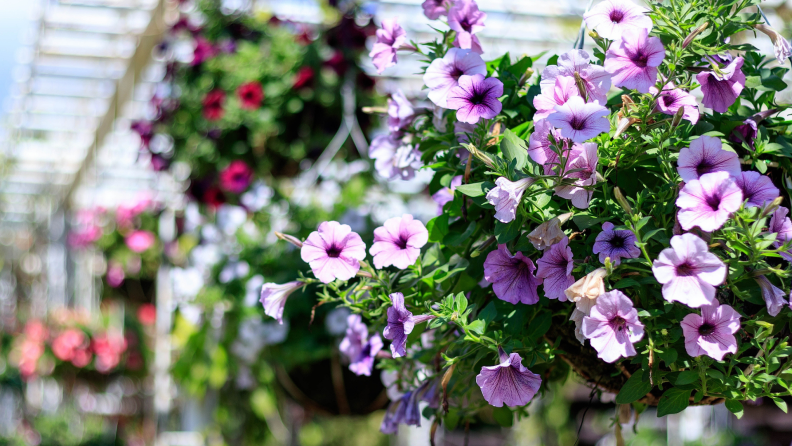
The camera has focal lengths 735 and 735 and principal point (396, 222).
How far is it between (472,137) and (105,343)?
155 inches

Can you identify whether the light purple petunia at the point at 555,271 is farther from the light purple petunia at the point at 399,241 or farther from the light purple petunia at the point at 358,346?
the light purple petunia at the point at 358,346

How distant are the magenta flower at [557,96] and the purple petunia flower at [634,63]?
35 millimetres

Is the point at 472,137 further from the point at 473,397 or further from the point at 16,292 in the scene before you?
the point at 16,292

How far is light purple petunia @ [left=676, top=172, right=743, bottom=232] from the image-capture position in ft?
1.72

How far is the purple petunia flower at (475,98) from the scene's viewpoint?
2.19 feet

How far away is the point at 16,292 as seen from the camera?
803 cm

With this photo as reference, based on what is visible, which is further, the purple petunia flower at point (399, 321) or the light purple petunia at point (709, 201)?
the purple petunia flower at point (399, 321)

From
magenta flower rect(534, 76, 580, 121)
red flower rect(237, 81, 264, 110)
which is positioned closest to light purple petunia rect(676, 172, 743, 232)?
magenta flower rect(534, 76, 580, 121)

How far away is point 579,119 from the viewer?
0.58m

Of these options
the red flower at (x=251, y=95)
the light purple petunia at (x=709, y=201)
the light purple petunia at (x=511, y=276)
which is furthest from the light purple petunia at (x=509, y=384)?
the red flower at (x=251, y=95)

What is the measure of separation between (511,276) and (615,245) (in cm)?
10

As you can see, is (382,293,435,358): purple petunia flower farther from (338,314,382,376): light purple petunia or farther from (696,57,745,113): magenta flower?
(696,57,745,113): magenta flower

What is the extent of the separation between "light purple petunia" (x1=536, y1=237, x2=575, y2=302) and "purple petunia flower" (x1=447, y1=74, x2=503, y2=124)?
0.14m

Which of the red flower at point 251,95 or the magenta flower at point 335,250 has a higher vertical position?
the magenta flower at point 335,250
